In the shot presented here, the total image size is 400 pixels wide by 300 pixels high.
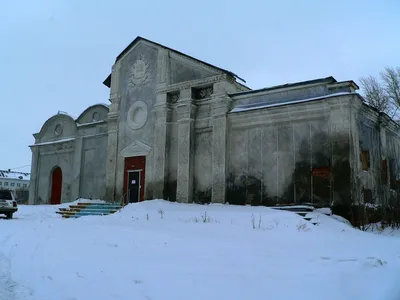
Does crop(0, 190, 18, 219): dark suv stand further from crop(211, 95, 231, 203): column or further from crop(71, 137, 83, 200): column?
crop(211, 95, 231, 203): column

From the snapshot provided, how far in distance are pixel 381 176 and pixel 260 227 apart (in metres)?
9.38

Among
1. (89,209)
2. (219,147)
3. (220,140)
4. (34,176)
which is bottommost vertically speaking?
(89,209)

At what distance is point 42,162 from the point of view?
28000 mm

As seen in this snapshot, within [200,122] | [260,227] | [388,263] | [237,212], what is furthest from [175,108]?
[388,263]

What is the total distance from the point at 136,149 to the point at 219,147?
221 inches

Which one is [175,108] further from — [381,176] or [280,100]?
[381,176]

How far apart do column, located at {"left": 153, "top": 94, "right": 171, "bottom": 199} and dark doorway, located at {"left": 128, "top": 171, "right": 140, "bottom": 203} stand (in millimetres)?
1485

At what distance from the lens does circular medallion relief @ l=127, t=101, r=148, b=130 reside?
2145 cm

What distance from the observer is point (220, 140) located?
59.1 feet

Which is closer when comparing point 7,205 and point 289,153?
point 289,153

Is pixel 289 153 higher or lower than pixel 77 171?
higher

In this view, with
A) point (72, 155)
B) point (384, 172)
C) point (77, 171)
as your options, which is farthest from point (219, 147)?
point (72, 155)

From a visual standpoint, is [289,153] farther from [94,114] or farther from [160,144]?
[94,114]

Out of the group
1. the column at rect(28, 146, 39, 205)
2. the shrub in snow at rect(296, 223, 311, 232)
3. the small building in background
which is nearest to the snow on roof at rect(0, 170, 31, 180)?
the small building in background
